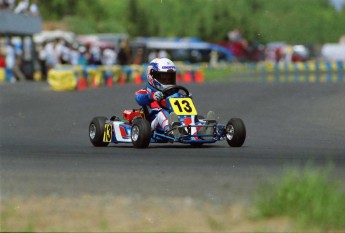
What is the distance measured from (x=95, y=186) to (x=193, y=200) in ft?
4.36

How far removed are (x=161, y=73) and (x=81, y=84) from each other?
2220 centimetres

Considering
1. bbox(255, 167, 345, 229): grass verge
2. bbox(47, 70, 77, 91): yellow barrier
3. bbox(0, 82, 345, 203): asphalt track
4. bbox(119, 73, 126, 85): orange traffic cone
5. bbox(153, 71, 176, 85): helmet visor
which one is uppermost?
bbox(153, 71, 176, 85): helmet visor

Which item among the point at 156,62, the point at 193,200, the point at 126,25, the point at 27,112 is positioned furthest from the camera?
the point at 126,25

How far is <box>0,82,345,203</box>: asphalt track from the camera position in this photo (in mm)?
9453

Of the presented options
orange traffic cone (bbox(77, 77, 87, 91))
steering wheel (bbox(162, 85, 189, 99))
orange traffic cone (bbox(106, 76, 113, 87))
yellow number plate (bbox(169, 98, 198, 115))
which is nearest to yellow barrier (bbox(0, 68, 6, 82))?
orange traffic cone (bbox(106, 76, 113, 87))

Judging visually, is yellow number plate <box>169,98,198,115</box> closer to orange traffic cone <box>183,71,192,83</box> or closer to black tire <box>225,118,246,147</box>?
black tire <box>225,118,246,147</box>

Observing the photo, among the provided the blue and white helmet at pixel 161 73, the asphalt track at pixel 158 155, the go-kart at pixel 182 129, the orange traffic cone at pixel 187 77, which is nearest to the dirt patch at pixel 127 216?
the asphalt track at pixel 158 155

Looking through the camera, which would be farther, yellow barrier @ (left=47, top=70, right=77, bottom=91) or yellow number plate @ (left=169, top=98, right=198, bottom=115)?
yellow barrier @ (left=47, top=70, right=77, bottom=91)

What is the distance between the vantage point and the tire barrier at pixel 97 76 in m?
34.6

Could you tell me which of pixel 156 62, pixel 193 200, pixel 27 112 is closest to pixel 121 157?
pixel 156 62

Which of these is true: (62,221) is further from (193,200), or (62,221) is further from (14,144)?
(14,144)

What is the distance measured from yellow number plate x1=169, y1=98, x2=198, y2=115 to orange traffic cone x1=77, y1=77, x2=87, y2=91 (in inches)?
845

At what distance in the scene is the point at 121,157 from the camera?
12484 mm

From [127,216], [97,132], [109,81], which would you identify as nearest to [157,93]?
[97,132]
